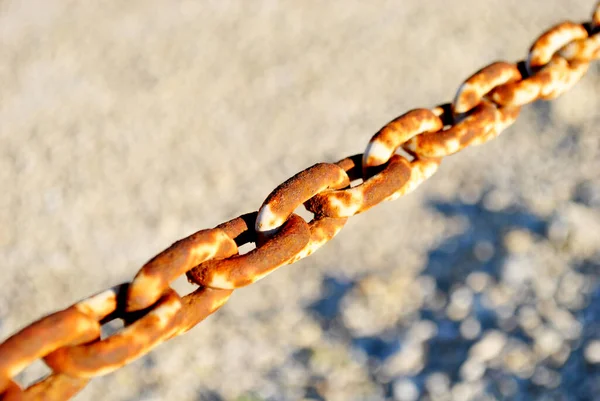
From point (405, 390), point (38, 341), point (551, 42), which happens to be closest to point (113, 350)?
point (38, 341)

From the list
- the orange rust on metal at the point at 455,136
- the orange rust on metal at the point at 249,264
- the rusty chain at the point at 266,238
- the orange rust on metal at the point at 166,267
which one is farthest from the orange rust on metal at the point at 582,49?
the orange rust on metal at the point at 166,267

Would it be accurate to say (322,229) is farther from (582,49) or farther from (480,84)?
(582,49)

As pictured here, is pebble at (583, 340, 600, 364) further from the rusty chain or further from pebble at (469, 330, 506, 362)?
the rusty chain

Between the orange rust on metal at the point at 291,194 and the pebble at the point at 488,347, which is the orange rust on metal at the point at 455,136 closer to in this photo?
the orange rust on metal at the point at 291,194

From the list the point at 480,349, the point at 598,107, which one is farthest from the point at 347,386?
the point at 598,107

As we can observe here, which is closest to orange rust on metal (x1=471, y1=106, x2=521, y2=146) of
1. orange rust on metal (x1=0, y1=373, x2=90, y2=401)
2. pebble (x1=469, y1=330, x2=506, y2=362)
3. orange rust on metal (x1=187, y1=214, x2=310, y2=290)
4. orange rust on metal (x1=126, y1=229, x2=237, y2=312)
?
orange rust on metal (x1=187, y1=214, x2=310, y2=290)
